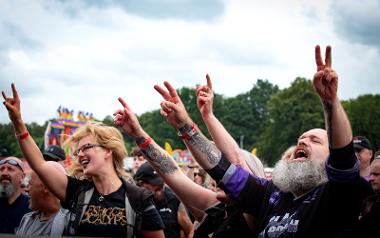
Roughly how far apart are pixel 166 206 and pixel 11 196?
1.93 m

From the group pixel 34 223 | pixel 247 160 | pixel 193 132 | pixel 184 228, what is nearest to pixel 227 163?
pixel 193 132

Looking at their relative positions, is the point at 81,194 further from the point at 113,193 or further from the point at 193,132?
the point at 193,132

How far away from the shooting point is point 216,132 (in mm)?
4293

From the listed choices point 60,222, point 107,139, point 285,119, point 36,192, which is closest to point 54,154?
point 36,192

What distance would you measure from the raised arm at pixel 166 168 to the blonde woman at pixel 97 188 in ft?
1.05

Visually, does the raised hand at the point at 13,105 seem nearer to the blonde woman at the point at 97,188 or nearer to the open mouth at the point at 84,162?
the blonde woman at the point at 97,188

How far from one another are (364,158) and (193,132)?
2.97 metres

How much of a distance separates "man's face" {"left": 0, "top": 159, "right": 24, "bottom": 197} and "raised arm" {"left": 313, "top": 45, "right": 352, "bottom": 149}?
13.8ft

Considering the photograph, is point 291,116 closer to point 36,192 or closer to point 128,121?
point 36,192

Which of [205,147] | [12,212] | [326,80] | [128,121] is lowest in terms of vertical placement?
[12,212]

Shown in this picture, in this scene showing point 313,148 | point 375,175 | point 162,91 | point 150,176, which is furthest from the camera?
point 150,176

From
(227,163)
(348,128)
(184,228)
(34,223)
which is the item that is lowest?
(184,228)

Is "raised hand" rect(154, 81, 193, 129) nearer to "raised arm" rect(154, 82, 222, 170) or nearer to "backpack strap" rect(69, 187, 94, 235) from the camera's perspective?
"raised arm" rect(154, 82, 222, 170)

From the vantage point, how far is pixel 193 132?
3.98 metres
